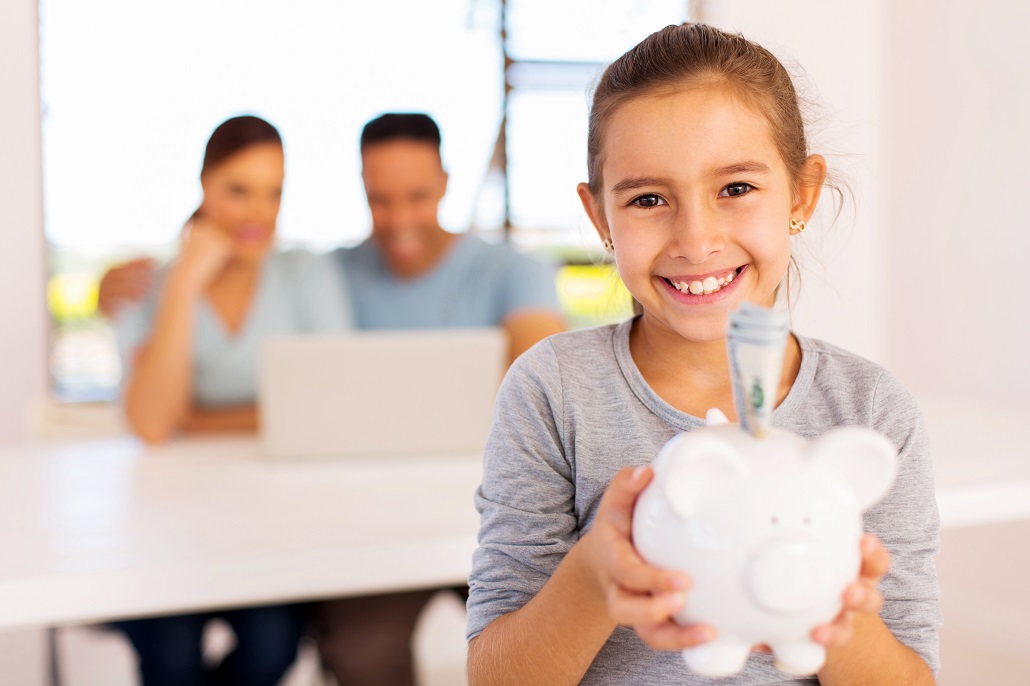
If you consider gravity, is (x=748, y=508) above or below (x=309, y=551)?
above

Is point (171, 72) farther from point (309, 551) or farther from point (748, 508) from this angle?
point (748, 508)

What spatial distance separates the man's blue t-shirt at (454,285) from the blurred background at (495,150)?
0.31 m

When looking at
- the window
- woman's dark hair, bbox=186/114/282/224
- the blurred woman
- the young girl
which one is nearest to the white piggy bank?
the young girl

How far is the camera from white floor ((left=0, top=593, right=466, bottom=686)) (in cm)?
282

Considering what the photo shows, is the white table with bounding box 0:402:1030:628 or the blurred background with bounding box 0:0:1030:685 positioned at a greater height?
the blurred background with bounding box 0:0:1030:685

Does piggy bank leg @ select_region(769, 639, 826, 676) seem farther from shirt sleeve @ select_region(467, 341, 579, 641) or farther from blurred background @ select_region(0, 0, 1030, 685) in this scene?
blurred background @ select_region(0, 0, 1030, 685)

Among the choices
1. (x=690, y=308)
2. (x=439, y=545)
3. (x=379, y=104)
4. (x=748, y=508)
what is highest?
(x=379, y=104)

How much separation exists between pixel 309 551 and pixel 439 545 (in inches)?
6.9

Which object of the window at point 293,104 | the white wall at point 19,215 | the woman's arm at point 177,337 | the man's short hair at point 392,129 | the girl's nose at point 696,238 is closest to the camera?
the girl's nose at point 696,238

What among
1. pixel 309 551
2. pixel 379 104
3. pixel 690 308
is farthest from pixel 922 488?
→ pixel 379 104

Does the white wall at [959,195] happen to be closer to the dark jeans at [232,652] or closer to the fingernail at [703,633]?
the dark jeans at [232,652]

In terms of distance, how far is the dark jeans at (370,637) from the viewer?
1843mm

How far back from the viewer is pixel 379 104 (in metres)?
4.24

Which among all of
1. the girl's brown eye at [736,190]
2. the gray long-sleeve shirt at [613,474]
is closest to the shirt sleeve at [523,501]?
the gray long-sleeve shirt at [613,474]
